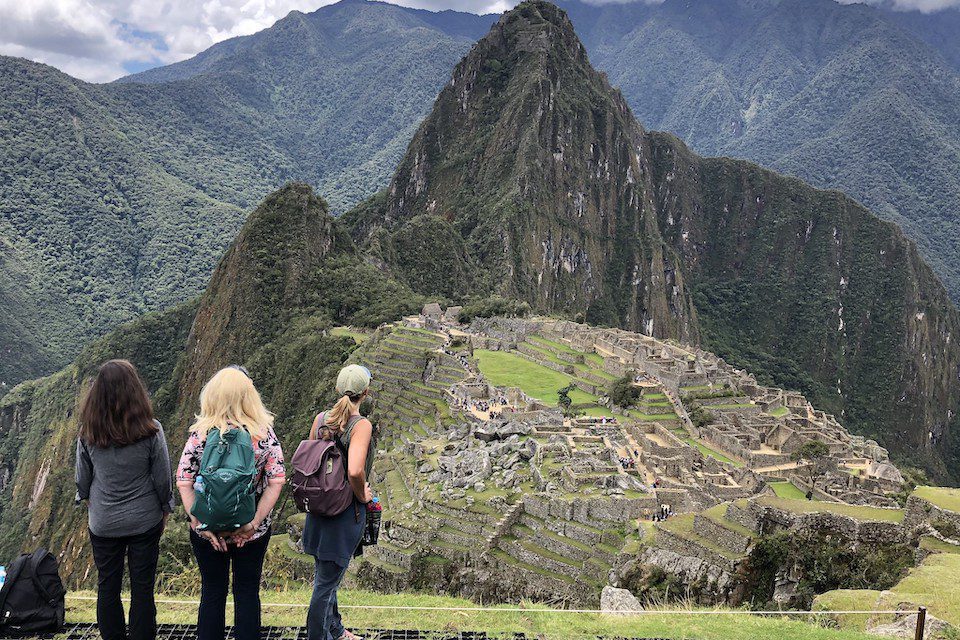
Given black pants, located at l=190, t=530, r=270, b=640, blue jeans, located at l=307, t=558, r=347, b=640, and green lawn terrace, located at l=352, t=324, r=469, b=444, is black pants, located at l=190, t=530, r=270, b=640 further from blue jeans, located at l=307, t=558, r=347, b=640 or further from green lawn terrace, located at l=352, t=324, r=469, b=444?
green lawn terrace, located at l=352, t=324, r=469, b=444

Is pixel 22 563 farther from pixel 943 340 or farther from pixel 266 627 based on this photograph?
pixel 943 340

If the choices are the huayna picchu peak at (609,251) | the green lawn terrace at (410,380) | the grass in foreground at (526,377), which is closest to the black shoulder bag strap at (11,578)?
the green lawn terrace at (410,380)

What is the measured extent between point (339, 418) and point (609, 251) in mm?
152558

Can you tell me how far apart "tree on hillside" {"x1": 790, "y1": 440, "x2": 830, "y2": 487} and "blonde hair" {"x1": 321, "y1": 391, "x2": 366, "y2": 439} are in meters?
31.5

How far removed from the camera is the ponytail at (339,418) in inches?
262

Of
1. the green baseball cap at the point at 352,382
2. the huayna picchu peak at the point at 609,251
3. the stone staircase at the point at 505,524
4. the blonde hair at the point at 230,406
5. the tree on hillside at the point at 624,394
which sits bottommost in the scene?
the stone staircase at the point at 505,524

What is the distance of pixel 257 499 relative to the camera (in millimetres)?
6332

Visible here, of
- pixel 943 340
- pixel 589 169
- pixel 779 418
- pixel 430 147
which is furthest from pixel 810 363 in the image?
pixel 779 418

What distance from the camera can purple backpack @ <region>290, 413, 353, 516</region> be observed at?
21.1 ft

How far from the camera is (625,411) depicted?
37562mm

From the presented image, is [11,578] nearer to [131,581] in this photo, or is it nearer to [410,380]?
[131,581]

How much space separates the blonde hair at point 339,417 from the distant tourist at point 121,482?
1476 millimetres

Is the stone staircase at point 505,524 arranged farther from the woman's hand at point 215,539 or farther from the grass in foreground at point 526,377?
the grass in foreground at point 526,377

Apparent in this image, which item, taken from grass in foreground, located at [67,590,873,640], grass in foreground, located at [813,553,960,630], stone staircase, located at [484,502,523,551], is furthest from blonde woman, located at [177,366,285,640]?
stone staircase, located at [484,502,523,551]
